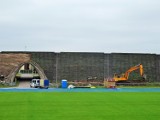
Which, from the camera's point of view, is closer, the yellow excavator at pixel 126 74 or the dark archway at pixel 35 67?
the dark archway at pixel 35 67

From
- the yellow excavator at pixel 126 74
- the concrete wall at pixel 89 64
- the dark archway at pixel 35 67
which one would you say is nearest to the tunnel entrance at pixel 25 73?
the dark archway at pixel 35 67

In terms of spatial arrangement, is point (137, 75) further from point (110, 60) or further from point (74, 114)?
point (74, 114)

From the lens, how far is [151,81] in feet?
155

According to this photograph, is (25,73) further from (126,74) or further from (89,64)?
(126,74)

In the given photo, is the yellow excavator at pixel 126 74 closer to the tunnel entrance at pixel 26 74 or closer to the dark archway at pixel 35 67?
the dark archway at pixel 35 67

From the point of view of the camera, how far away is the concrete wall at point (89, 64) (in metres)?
45.2

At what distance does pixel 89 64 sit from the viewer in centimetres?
4584

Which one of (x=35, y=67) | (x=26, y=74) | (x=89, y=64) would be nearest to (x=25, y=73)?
(x=26, y=74)

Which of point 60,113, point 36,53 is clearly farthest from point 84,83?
point 60,113

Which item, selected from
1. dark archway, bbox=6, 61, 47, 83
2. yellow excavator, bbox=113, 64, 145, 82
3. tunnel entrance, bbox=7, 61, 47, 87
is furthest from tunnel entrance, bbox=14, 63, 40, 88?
yellow excavator, bbox=113, 64, 145, 82

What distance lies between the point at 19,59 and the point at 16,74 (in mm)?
2022

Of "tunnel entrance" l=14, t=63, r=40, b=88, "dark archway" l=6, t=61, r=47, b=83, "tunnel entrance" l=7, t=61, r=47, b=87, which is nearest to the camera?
"dark archway" l=6, t=61, r=47, b=83

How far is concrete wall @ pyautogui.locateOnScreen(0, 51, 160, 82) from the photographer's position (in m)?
45.2

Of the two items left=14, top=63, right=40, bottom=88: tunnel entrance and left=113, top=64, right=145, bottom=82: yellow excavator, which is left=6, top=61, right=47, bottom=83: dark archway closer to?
left=14, top=63, right=40, bottom=88: tunnel entrance
